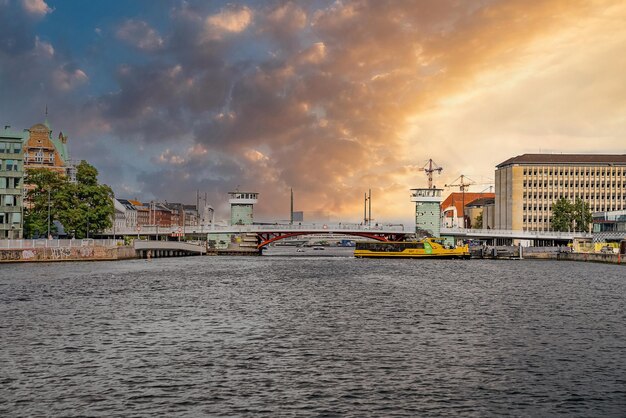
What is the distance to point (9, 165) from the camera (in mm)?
128750

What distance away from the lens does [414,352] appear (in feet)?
111

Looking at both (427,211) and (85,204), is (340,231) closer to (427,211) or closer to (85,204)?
(427,211)

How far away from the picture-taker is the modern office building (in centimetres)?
12606

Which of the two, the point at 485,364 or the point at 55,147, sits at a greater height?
the point at 55,147

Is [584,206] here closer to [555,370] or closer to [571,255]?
[571,255]

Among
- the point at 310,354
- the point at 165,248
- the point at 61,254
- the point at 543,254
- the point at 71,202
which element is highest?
the point at 71,202

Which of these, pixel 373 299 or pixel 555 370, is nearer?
pixel 555 370

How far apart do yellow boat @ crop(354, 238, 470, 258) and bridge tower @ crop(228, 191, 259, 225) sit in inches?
1616

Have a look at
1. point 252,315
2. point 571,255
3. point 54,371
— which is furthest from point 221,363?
point 571,255

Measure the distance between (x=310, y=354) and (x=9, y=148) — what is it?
115m

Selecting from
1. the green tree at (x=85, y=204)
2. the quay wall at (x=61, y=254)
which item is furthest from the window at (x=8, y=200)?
the quay wall at (x=61, y=254)

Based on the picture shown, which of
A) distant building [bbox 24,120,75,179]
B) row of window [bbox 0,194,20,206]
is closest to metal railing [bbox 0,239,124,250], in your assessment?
row of window [bbox 0,194,20,206]

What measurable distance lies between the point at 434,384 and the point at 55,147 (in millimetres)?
189878

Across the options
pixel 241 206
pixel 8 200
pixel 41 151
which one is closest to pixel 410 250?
pixel 241 206
